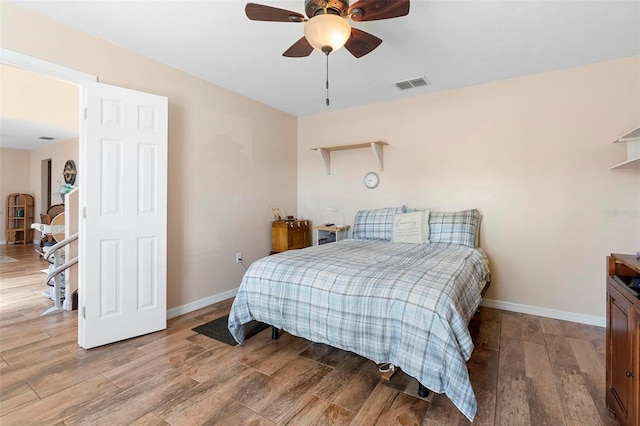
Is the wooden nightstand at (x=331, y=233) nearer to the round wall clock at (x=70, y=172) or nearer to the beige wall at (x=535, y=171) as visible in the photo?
the beige wall at (x=535, y=171)

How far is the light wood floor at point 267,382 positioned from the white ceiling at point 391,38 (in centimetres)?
248

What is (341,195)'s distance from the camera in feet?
14.1

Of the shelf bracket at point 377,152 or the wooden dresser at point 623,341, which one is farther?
the shelf bracket at point 377,152

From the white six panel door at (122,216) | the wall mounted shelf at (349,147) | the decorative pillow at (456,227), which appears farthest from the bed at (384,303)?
the wall mounted shelf at (349,147)

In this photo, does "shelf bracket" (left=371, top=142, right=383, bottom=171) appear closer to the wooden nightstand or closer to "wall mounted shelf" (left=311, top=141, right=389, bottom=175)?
"wall mounted shelf" (left=311, top=141, right=389, bottom=175)

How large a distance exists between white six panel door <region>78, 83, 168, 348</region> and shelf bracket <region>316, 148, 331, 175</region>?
7.02ft

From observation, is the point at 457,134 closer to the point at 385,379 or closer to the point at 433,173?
the point at 433,173

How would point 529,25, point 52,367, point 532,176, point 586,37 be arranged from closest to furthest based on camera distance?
point 52,367 < point 529,25 < point 586,37 < point 532,176

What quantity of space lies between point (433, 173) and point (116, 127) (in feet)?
10.8

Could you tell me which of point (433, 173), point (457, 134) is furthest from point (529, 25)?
point (433, 173)

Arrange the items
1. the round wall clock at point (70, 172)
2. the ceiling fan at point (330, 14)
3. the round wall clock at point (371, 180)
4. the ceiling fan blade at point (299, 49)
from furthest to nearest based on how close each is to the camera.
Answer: the round wall clock at point (70, 172), the round wall clock at point (371, 180), the ceiling fan blade at point (299, 49), the ceiling fan at point (330, 14)

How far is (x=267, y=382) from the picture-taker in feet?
6.22

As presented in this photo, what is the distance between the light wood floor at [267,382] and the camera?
5.20 ft

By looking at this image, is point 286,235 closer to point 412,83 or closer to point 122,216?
point 122,216
